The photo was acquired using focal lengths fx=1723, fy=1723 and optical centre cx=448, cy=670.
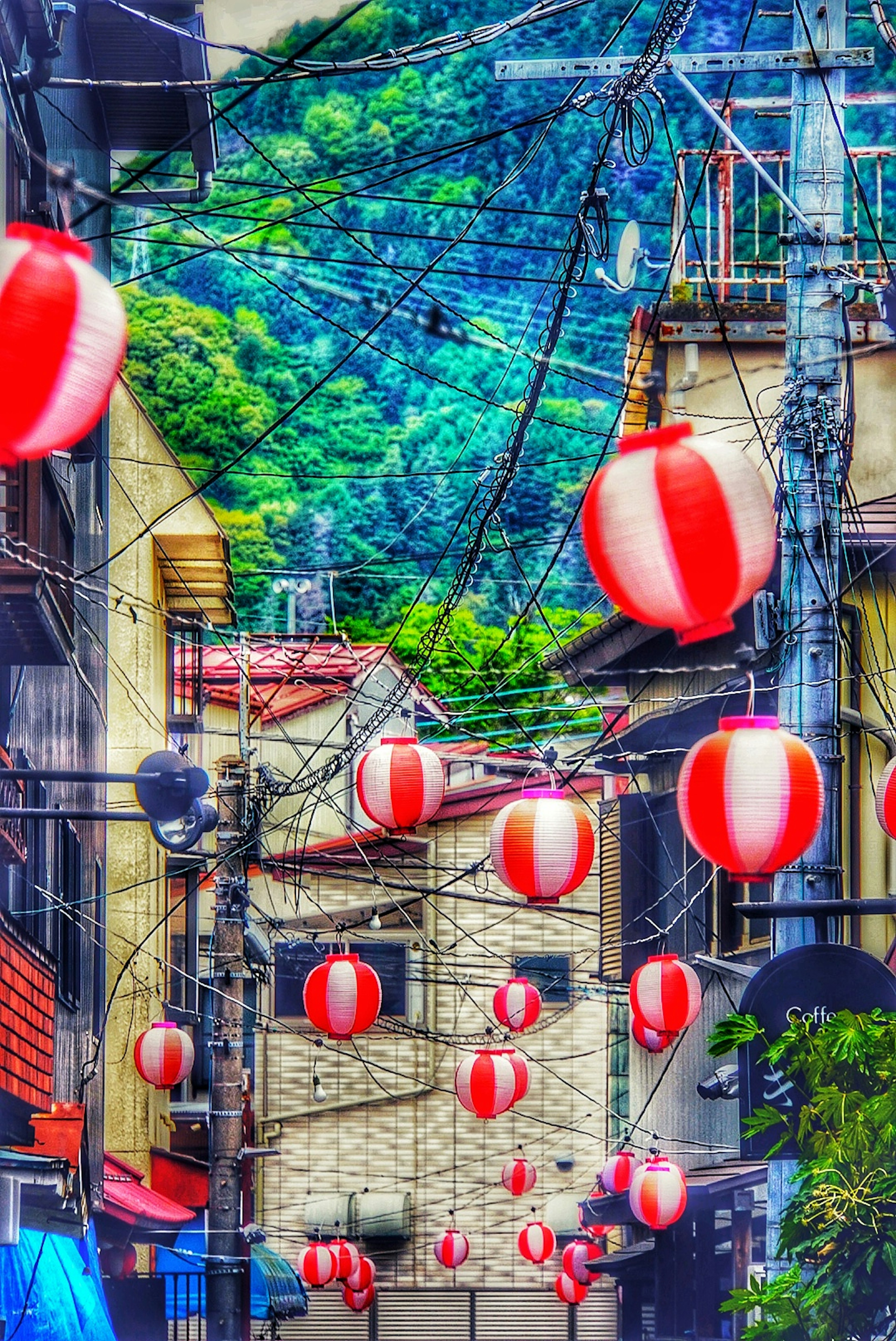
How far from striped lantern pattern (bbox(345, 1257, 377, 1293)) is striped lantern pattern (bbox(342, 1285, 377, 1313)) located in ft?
0.61

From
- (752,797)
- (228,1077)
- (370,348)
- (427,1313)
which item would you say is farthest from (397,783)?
(370,348)

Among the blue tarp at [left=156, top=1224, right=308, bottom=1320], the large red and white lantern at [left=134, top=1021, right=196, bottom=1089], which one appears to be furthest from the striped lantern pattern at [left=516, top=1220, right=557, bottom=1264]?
the large red and white lantern at [left=134, top=1021, right=196, bottom=1089]

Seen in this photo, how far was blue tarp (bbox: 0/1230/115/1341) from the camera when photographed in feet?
41.4

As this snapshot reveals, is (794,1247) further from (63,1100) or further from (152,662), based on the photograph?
(152,662)

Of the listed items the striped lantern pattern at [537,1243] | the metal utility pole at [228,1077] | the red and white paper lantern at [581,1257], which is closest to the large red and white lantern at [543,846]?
the metal utility pole at [228,1077]

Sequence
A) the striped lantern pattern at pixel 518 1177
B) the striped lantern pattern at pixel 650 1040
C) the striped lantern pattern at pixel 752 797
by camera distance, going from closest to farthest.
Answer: the striped lantern pattern at pixel 752 797 → the striped lantern pattern at pixel 650 1040 → the striped lantern pattern at pixel 518 1177

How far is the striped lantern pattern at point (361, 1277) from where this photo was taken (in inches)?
1150

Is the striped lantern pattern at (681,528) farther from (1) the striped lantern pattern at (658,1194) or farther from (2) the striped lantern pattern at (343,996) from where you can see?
(1) the striped lantern pattern at (658,1194)

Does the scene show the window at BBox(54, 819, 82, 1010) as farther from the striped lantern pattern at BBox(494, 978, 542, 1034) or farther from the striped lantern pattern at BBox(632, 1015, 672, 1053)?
the striped lantern pattern at BBox(632, 1015, 672, 1053)

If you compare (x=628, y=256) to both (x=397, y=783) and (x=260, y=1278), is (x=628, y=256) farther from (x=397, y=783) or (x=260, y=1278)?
(x=260, y=1278)

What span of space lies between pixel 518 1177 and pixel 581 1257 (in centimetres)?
173

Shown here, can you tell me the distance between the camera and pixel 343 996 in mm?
16656

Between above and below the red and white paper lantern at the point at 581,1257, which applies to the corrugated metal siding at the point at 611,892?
above

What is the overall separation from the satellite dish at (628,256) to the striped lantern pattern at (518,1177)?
67.3 ft
